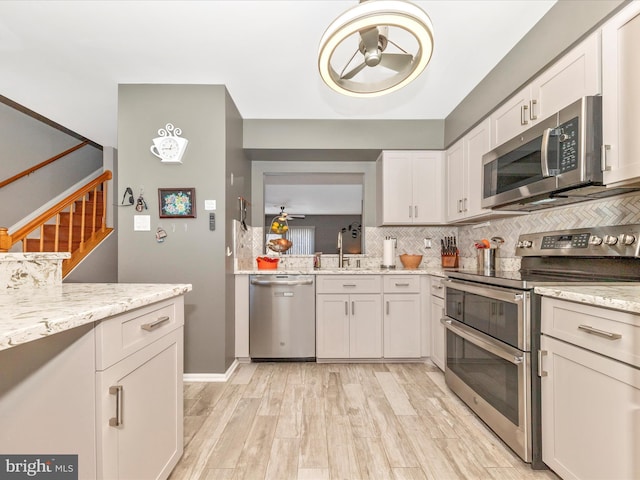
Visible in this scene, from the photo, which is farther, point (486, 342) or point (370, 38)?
point (486, 342)

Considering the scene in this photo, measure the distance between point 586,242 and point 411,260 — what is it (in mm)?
1783

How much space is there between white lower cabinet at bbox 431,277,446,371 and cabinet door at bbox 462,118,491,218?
695mm

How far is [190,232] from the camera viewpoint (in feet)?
8.97

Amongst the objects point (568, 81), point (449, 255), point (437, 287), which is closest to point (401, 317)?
point (437, 287)

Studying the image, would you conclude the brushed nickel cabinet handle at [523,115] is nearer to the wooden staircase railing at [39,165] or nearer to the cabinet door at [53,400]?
the cabinet door at [53,400]

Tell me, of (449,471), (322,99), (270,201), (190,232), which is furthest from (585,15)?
(270,201)

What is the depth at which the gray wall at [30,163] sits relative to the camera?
Answer: 3.81 meters

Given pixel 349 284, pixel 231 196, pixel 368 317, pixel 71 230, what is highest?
pixel 231 196

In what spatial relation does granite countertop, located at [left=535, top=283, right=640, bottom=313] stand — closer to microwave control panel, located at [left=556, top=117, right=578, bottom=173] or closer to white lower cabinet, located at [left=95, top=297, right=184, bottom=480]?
microwave control panel, located at [left=556, top=117, right=578, bottom=173]

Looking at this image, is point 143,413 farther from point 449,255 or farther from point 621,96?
point 449,255

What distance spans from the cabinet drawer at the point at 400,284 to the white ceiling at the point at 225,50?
5.48 ft

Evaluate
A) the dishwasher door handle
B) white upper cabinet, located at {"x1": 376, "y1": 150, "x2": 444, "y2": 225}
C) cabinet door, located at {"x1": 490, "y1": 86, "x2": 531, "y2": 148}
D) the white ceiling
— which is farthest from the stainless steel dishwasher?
cabinet door, located at {"x1": 490, "y1": 86, "x2": 531, "y2": 148}

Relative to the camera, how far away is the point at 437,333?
2957 millimetres

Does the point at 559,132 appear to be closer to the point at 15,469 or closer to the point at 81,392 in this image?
the point at 81,392
